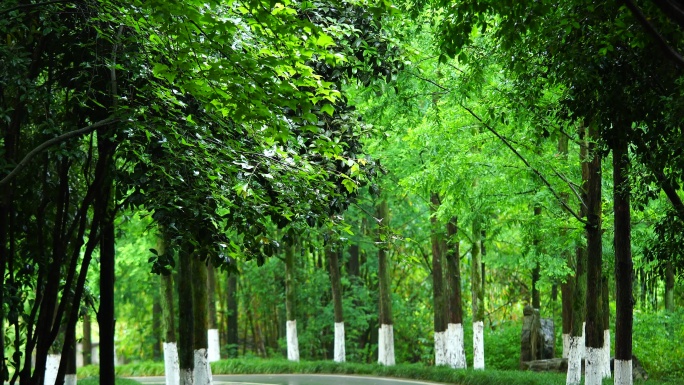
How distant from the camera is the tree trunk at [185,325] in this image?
52.4 ft

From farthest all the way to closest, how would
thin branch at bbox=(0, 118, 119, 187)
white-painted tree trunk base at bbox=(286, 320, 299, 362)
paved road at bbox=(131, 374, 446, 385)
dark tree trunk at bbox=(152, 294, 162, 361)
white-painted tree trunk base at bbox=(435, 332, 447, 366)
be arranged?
1. dark tree trunk at bbox=(152, 294, 162, 361)
2. white-painted tree trunk base at bbox=(286, 320, 299, 362)
3. white-painted tree trunk base at bbox=(435, 332, 447, 366)
4. paved road at bbox=(131, 374, 446, 385)
5. thin branch at bbox=(0, 118, 119, 187)

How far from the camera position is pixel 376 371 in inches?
1072

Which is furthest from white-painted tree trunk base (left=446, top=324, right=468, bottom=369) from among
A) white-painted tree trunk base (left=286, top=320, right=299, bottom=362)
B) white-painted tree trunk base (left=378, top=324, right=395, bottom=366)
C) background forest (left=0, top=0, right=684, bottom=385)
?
white-painted tree trunk base (left=286, top=320, right=299, bottom=362)

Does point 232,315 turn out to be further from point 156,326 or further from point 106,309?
point 106,309

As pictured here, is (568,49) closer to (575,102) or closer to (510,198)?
(575,102)

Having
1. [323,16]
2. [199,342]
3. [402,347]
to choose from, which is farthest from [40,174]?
[402,347]

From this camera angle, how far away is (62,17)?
35.0 ft

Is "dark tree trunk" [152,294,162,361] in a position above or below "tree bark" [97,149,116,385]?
below

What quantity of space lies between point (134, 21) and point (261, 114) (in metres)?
1.91

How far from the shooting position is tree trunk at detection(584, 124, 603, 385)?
631 inches

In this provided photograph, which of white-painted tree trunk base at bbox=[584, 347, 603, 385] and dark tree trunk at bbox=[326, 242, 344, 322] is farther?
dark tree trunk at bbox=[326, 242, 344, 322]

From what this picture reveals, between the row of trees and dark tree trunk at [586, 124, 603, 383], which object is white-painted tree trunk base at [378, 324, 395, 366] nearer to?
dark tree trunk at [586, 124, 603, 383]

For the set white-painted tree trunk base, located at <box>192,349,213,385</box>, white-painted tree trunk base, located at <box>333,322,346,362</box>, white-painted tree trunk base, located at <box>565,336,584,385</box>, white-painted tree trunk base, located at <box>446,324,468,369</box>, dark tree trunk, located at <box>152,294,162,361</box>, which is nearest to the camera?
white-painted tree trunk base, located at <box>192,349,213,385</box>

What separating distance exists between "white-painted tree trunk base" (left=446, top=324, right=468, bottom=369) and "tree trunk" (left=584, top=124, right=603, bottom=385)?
31.1 feet
